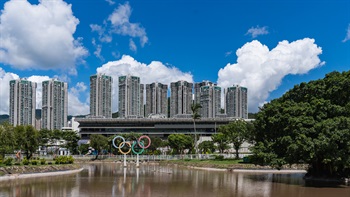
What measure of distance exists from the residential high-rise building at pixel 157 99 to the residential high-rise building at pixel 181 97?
406 cm

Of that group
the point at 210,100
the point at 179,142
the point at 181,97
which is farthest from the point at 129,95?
the point at 179,142

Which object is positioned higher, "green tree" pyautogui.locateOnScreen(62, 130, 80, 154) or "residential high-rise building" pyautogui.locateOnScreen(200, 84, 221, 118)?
"residential high-rise building" pyautogui.locateOnScreen(200, 84, 221, 118)

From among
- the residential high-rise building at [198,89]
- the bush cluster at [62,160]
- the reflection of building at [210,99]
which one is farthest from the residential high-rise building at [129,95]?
the bush cluster at [62,160]

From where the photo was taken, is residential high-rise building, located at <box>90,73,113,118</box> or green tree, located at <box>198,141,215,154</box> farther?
residential high-rise building, located at <box>90,73,113,118</box>

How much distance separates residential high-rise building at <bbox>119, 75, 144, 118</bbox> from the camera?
392ft

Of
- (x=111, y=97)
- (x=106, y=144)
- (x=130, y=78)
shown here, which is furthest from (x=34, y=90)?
(x=106, y=144)

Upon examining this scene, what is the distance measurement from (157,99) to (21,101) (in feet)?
163

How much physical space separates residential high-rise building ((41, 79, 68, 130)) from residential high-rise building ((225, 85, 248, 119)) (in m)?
63.7

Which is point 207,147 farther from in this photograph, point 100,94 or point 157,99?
point 100,94

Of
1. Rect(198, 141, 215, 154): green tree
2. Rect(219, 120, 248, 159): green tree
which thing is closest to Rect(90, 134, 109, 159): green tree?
Rect(198, 141, 215, 154): green tree

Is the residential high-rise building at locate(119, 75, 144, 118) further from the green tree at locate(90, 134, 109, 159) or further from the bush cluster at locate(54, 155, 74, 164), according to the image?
the bush cluster at locate(54, 155, 74, 164)

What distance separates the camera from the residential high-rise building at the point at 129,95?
11962 centimetres

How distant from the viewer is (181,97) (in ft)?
410

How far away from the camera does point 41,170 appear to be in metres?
38.5
